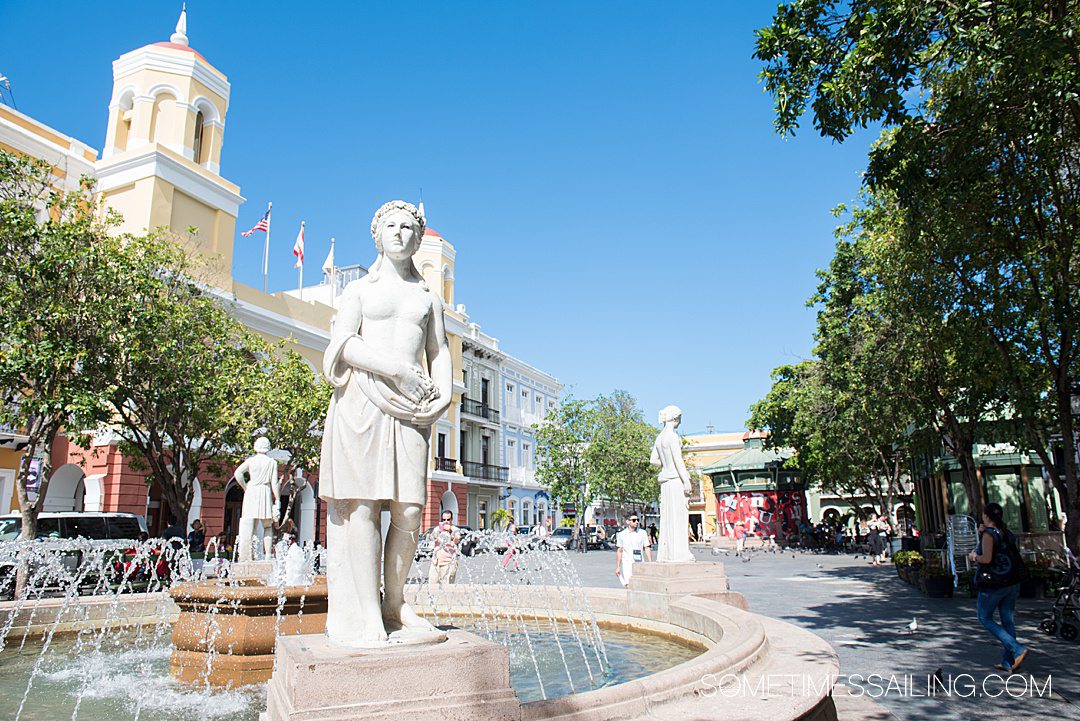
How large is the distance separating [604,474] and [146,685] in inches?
1317

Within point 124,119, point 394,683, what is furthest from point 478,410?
point 394,683

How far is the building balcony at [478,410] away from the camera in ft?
141

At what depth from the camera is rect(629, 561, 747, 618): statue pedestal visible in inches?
326

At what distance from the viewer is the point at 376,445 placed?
146 inches

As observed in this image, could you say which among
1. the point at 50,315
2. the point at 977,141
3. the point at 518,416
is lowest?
the point at 50,315

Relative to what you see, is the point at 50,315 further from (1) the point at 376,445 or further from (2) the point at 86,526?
(1) the point at 376,445

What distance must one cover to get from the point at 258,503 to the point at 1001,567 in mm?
9349

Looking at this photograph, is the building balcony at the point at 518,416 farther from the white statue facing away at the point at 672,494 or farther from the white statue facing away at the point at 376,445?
the white statue facing away at the point at 376,445

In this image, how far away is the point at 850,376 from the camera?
58.1 ft

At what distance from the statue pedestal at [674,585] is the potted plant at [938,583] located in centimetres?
584

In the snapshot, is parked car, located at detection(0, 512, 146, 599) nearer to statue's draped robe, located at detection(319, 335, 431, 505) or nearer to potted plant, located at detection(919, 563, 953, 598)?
statue's draped robe, located at detection(319, 335, 431, 505)

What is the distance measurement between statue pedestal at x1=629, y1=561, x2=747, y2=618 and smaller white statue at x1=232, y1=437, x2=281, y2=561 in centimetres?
557

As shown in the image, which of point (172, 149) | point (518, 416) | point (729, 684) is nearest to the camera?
point (729, 684)

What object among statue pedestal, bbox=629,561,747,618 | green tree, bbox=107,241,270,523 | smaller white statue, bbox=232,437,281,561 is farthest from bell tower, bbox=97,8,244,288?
statue pedestal, bbox=629,561,747,618
